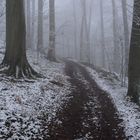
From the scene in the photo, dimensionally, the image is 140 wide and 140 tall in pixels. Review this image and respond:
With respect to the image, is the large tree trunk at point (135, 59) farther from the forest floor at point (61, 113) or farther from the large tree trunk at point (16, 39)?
the large tree trunk at point (16, 39)

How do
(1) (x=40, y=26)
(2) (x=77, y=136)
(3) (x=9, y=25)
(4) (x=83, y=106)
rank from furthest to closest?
(1) (x=40, y=26) → (3) (x=9, y=25) → (4) (x=83, y=106) → (2) (x=77, y=136)

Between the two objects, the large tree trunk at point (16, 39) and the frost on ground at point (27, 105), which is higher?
the large tree trunk at point (16, 39)

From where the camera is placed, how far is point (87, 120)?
29.6 feet

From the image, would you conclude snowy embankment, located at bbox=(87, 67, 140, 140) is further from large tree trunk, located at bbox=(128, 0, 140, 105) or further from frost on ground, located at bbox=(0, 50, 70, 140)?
frost on ground, located at bbox=(0, 50, 70, 140)

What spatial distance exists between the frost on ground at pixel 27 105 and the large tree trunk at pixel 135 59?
3.00 metres

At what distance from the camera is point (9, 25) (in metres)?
12.5

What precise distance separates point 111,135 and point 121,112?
239 cm

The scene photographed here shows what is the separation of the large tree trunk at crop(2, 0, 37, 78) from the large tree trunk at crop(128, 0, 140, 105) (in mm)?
4756

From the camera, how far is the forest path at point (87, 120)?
7825mm

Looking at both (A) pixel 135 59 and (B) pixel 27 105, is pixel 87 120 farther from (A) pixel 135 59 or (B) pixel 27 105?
(A) pixel 135 59

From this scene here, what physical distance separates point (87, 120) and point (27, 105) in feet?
6.96

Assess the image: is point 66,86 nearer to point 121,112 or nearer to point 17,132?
point 121,112

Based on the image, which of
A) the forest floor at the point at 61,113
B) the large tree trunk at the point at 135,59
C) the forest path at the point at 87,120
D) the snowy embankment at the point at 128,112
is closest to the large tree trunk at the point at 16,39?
the forest floor at the point at 61,113

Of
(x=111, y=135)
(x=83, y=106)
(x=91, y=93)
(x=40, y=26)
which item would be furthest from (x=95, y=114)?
(x=40, y=26)
